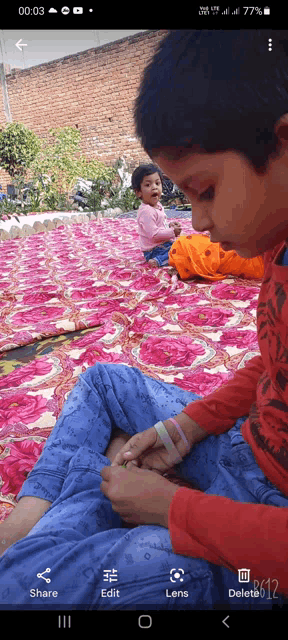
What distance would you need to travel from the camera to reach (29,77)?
29.0ft

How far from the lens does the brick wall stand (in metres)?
8.08

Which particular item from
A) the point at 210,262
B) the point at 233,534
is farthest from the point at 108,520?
the point at 210,262

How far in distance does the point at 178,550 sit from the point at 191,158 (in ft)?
1.65

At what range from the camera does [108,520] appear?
725mm

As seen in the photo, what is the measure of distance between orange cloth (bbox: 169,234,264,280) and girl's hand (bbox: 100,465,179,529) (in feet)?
6.06

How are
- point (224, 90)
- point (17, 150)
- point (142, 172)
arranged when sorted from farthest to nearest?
point (17, 150) → point (142, 172) → point (224, 90)

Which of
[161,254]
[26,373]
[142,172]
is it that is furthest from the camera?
[142,172]

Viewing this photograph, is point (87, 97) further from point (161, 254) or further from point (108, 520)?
point (108, 520)

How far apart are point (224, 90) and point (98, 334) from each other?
144 centimetres

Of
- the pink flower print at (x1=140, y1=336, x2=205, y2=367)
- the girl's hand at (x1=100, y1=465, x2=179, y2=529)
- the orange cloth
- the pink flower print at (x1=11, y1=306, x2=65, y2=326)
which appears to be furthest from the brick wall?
the girl's hand at (x1=100, y1=465, x2=179, y2=529)

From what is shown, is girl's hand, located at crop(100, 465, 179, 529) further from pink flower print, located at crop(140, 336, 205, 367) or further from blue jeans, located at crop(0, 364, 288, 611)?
pink flower print, located at crop(140, 336, 205, 367)

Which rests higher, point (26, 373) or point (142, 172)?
point (142, 172)
